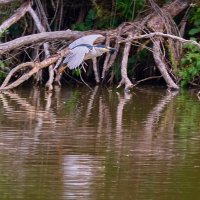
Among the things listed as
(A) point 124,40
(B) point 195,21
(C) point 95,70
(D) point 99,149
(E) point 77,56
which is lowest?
(D) point 99,149

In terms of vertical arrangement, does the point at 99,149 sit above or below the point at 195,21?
below

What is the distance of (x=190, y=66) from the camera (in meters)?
14.3

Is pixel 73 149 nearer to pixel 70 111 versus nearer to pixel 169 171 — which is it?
pixel 169 171

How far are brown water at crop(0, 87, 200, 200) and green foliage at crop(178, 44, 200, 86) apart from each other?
178cm

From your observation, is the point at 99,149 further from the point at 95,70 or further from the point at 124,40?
the point at 95,70

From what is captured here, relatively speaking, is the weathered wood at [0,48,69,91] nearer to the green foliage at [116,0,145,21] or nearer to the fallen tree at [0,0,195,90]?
the fallen tree at [0,0,195,90]

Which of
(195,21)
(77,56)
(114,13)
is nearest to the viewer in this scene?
(77,56)

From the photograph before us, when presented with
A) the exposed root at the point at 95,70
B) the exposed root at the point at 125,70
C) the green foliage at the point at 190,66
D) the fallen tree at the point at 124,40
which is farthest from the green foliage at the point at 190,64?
the exposed root at the point at 95,70

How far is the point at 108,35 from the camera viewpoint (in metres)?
14.5

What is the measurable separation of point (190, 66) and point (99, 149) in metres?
6.62

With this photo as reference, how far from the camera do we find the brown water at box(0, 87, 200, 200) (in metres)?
6.32

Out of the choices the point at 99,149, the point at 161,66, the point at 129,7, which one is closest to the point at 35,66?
the point at 161,66

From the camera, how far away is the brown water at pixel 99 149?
6.32 m

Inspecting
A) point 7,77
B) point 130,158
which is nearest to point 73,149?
point 130,158
